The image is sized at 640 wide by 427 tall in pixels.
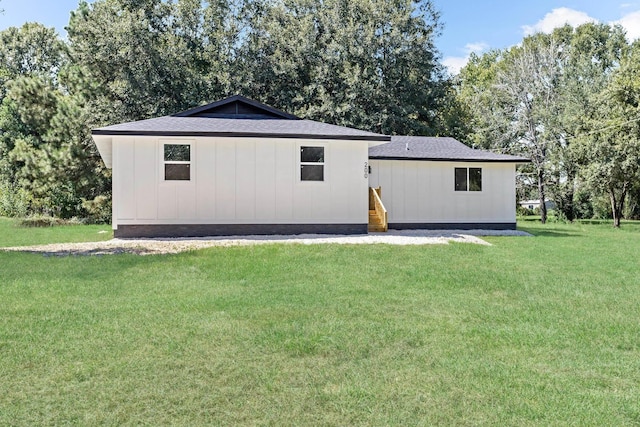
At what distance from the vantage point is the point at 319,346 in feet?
12.6

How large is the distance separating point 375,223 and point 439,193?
2609 mm

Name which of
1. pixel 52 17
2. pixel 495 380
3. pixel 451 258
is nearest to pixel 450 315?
pixel 495 380

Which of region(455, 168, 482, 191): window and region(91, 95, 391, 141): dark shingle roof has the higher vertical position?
region(91, 95, 391, 141): dark shingle roof

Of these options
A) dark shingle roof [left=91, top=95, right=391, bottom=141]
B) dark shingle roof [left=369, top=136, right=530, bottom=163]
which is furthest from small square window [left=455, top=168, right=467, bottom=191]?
dark shingle roof [left=91, top=95, right=391, bottom=141]

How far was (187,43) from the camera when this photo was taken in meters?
24.1

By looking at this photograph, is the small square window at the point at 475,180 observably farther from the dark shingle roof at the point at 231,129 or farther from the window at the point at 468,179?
the dark shingle roof at the point at 231,129

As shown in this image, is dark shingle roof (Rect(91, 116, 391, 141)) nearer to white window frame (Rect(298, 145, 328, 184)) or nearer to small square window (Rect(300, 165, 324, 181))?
white window frame (Rect(298, 145, 328, 184))

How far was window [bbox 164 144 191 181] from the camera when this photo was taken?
476 inches

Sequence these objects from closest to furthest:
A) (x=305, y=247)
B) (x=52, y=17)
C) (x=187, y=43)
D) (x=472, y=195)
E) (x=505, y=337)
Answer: (x=505, y=337) < (x=305, y=247) < (x=472, y=195) < (x=187, y=43) < (x=52, y=17)

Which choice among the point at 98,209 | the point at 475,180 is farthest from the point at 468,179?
the point at 98,209

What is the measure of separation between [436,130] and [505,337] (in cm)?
2380

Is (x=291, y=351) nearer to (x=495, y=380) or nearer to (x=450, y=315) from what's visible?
(x=495, y=380)

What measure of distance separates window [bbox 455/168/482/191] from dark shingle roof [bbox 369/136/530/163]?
426 millimetres

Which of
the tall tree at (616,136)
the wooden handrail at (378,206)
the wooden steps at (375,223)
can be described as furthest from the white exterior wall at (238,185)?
the tall tree at (616,136)
